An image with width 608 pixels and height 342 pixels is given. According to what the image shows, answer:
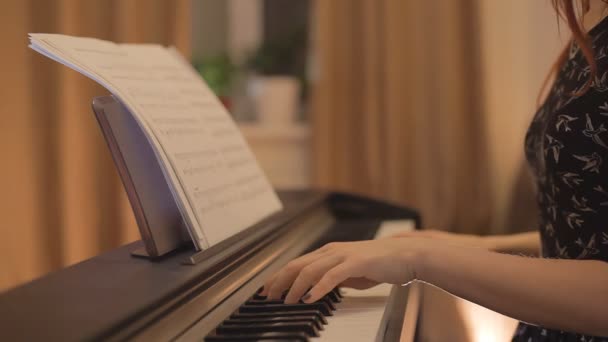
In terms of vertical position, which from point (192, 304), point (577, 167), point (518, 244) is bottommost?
point (518, 244)

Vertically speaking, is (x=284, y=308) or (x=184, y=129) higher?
(x=184, y=129)

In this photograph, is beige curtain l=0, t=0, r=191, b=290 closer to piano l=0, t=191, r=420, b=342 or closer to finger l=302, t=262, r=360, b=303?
piano l=0, t=191, r=420, b=342

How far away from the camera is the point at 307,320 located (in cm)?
78

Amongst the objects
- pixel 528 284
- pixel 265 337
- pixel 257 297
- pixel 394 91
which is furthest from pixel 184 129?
pixel 394 91

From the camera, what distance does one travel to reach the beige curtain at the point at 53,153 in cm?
132

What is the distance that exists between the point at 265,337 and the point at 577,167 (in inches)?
21.2

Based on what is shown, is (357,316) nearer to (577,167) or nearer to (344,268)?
(344,268)

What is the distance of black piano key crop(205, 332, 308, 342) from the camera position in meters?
0.72

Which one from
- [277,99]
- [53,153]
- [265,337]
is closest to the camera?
[265,337]

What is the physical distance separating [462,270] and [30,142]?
992mm

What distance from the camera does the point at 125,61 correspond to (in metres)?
1.01

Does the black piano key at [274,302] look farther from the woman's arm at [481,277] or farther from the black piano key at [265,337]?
the black piano key at [265,337]

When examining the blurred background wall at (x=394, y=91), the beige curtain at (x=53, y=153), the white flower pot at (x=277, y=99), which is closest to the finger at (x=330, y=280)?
the beige curtain at (x=53, y=153)

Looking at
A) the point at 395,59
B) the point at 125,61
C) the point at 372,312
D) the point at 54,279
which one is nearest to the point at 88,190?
the point at 125,61
